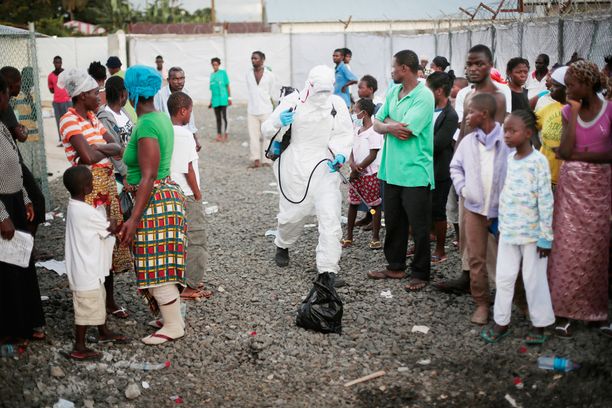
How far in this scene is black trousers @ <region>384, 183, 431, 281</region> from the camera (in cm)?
615

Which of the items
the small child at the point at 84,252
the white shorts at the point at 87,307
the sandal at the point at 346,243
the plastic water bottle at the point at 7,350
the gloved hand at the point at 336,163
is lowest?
the plastic water bottle at the point at 7,350

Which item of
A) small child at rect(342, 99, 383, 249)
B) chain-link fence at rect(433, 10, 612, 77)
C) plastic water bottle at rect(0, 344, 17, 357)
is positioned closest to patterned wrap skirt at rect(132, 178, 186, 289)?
plastic water bottle at rect(0, 344, 17, 357)

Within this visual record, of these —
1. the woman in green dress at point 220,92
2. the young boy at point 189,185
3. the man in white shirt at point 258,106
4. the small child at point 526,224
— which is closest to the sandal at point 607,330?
the small child at point 526,224

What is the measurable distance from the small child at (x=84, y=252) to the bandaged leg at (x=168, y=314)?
1.43ft

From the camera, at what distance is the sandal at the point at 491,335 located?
196 inches

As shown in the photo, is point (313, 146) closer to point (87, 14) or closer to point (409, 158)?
point (409, 158)

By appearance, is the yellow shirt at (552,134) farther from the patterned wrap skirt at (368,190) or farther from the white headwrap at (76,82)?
the white headwrap at (76,82)

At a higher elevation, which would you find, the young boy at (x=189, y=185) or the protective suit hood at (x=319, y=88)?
the protective suit hood at (x=319, y=88)

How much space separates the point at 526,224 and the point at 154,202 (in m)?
2.67

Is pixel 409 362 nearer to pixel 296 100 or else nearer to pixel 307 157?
pixel 307 157

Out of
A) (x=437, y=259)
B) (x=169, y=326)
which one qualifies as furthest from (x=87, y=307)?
(x=437, y=259)

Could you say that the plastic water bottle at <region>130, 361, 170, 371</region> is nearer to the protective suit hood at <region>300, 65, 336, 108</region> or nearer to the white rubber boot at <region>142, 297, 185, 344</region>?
the white rubber boot at <region>142, 297, 185, 344</region>

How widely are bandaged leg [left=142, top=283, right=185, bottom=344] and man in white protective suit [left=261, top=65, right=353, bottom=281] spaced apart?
1630 mm

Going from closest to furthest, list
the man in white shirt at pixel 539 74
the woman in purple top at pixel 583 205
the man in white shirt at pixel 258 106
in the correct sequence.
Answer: the woman in purple top at pixel 583 205
the man in white shirt at pixel 539 74
the man in white shirt at pixel 258 106
